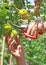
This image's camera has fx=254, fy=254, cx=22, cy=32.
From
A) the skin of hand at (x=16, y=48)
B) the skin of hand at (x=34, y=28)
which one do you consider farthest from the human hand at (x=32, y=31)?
the skin of hand at (x=16, y=48)

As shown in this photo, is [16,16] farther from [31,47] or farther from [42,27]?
[31,47]

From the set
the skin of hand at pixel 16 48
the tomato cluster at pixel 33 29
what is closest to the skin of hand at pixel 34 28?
the tomato cluster at pixel 33 29

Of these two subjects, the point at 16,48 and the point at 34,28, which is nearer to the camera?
the point at 34,28

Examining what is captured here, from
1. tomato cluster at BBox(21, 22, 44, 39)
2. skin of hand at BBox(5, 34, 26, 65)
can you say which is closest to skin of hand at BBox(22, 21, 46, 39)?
tomato cluster at BBox(21, 22, 44, 39)

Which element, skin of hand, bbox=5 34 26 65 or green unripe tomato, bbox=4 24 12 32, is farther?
skin of hand, bbox=5 34 26 65

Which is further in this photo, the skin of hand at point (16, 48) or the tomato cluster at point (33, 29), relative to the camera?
the skin of hand at point (16, 48)

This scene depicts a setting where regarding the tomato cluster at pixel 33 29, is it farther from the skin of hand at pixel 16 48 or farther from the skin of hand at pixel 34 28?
the skin of hand at pixel 16 48

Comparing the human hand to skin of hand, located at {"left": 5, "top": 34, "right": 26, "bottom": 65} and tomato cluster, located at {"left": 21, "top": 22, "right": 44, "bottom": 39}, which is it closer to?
tomato cluster, located at {"left": 21, "top": 22, "right": 44, "bottom": 39}

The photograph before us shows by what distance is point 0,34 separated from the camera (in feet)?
2.51

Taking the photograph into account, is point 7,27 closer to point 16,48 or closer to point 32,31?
point 32,31

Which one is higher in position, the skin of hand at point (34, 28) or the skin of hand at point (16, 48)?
the skin of hand at point (34, 28)

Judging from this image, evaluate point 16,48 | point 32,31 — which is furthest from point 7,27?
point 16,48

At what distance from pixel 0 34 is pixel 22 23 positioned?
0.53ft

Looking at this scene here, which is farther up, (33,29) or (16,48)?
(33,29)
